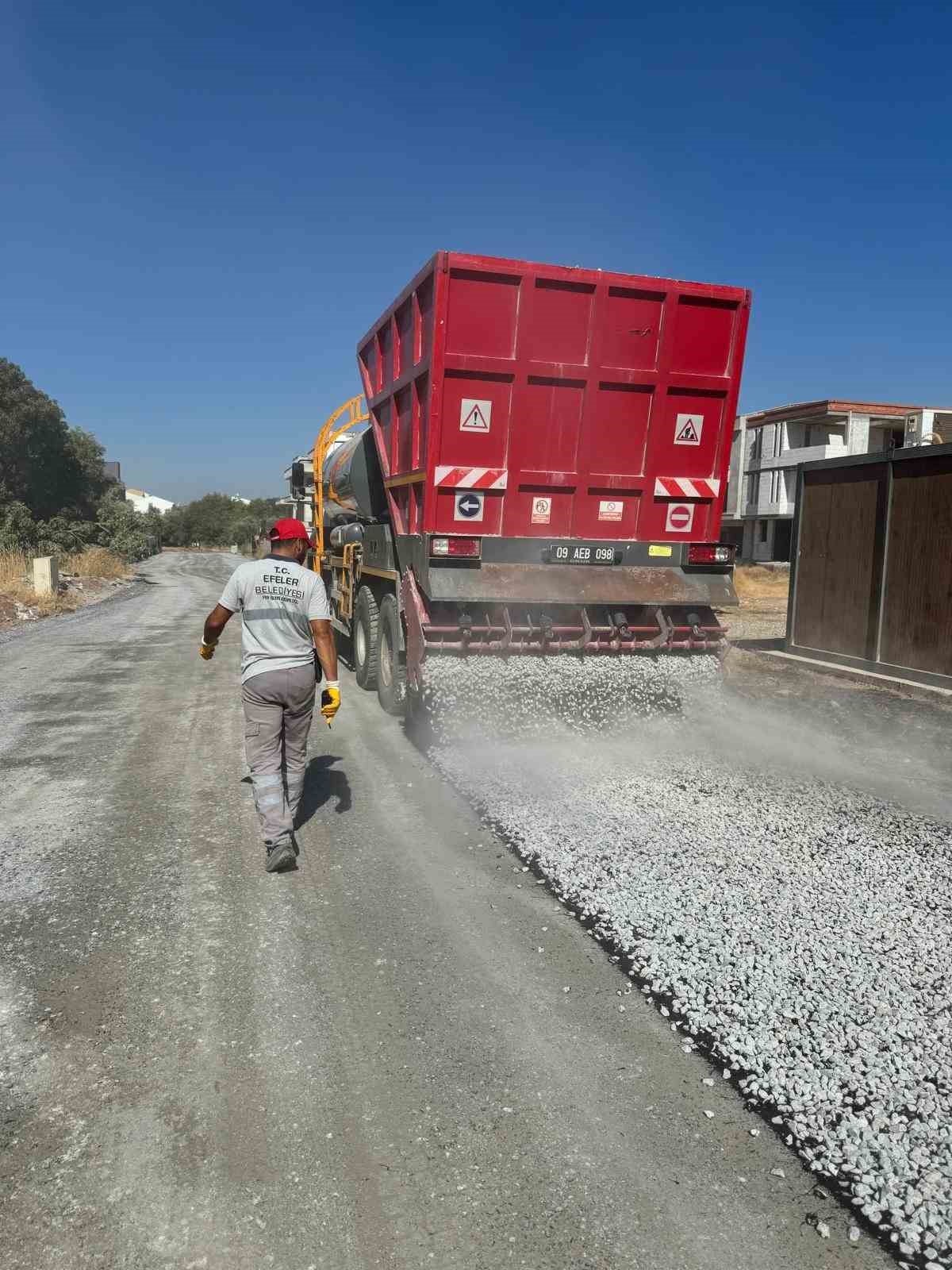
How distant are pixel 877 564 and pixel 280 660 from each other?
8556 millimetres

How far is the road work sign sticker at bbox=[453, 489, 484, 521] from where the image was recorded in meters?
6.43

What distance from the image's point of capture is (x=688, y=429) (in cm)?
680

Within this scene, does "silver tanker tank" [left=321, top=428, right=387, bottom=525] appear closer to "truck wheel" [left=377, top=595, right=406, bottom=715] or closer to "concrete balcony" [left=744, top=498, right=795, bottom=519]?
"truck wheel" [left=377, top=595, right=406, bottom=715]

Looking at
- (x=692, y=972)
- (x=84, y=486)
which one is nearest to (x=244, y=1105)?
(x=692, y=972)

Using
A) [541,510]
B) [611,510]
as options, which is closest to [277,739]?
[541,510]

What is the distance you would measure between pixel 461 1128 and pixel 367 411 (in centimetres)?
755

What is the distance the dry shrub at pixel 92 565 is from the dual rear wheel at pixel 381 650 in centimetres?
1891

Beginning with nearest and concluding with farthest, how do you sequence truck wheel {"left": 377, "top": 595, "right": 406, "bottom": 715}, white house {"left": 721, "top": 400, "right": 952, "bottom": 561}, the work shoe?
the work shoe
truck wheel {"left": 377, "top": 595, "right": 406, "bottom": 715}
white house {"left": 721, "top": 400, "right": 952, "bottom": 561}

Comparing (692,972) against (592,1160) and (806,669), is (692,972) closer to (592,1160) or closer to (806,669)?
(592,1160)

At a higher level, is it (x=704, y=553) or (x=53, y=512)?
(x=53, y=512)

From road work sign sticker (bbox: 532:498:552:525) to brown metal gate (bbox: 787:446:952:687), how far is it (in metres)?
5.48

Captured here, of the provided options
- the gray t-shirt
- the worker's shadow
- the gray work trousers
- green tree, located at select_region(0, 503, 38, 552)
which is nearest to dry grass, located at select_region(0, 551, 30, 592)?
green tree, located at select_region(0, 503, 38, 552)

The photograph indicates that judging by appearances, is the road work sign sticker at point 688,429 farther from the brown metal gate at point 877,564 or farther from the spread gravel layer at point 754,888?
the brown metal gate at point 877,564

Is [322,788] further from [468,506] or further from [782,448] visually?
[782,448]
